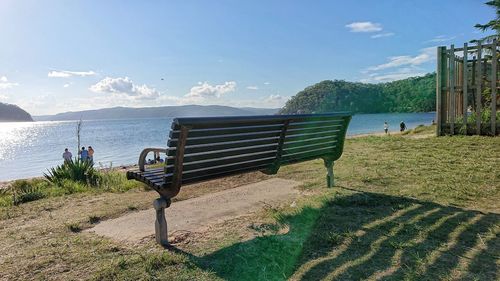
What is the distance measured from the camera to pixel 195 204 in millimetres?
4473

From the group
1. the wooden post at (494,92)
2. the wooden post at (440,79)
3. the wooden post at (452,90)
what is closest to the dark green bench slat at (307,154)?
the wooden post at (494,92)

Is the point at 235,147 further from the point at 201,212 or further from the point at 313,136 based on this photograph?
the point at 313,136

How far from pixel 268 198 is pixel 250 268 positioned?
2084 millimetres

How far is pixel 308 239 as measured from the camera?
3051mm

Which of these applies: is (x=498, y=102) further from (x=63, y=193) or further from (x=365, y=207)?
(x=63, y=193)

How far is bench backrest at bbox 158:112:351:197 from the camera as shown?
3.11 meters

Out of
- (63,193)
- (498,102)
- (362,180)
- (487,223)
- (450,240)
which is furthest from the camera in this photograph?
(498,102)

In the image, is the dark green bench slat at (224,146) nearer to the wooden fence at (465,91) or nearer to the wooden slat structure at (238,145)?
the wooden slat structure at (238,145)

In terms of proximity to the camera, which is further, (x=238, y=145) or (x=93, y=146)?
(x=93, y=146)

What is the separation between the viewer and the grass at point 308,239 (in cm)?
252

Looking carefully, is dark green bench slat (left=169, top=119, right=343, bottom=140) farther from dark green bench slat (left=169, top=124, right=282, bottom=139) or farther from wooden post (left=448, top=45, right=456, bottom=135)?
wooden post (left=448, top=45, right=456, bottom=135)

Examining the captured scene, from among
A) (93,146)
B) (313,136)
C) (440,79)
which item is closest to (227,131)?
(313,136)

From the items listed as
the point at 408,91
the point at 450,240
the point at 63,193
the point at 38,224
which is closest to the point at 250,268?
the point at 450,240

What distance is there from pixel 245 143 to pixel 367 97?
12744cm
